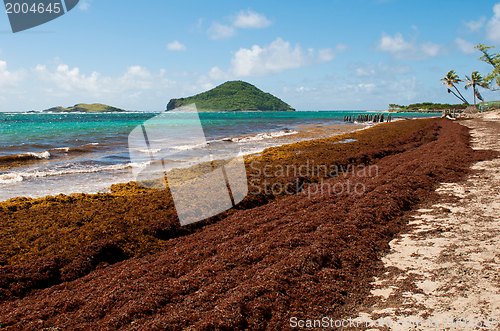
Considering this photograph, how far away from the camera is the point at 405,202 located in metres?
5.97

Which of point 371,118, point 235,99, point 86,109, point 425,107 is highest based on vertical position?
point 235,99

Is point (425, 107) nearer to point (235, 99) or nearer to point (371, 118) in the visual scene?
point (371, 118)

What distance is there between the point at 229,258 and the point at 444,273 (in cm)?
285

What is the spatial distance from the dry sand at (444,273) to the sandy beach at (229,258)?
0.09ft

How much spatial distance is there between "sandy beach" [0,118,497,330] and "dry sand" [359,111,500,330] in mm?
27

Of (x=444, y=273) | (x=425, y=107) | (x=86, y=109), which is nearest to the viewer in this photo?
(x=444, y=273)

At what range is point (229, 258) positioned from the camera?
408 centimetres

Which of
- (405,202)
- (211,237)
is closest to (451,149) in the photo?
(405,202)

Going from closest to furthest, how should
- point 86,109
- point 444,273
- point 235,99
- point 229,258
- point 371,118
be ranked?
point 444,273 → point 229,258 → point 371,118 → point 86,109 → point 235,99

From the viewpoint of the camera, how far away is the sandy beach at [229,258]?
2986 millimetres

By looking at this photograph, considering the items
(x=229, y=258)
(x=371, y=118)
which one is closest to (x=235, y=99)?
(x=371, y=118)

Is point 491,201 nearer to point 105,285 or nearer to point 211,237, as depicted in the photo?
point 211,237

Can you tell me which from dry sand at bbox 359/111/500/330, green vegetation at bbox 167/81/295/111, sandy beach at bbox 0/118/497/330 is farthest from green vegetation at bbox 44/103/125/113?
dry sand at bbox 359/111/500/330

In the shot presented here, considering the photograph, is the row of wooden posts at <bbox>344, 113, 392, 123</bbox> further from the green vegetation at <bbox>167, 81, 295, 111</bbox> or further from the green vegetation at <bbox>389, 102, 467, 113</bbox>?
the green vegetation at <bbox>167, 81, 295, 111</bbox>
